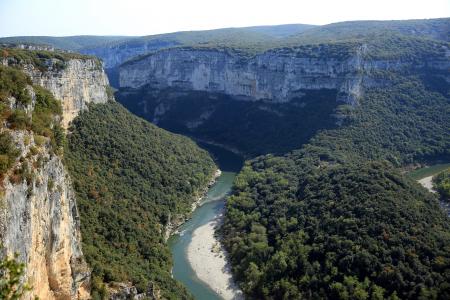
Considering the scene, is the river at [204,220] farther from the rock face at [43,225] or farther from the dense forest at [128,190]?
the rock face at [43,225]

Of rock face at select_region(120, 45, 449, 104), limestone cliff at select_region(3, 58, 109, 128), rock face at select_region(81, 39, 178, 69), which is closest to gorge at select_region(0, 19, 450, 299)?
limestone cliff at select_region(3, 58, 109, 128)

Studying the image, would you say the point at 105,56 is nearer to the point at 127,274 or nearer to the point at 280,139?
the point at 280,139

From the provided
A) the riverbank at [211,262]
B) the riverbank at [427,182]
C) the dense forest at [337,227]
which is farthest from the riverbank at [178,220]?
the riverbank at [427,182]

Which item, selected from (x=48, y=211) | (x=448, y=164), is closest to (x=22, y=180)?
(x=48, y=211)

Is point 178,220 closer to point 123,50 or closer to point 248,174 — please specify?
point 248,174

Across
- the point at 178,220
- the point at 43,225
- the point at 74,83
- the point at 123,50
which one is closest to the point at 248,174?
the point at 178,220

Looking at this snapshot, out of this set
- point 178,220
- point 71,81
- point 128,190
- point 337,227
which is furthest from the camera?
point 178,220
